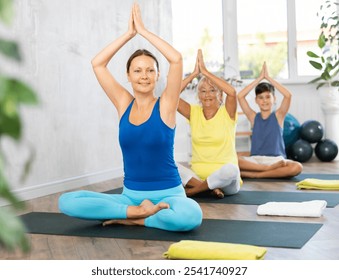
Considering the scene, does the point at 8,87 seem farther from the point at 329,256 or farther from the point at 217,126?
the point at 217,126

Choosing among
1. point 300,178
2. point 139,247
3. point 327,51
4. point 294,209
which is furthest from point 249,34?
point 139,247

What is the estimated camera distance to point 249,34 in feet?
22.0

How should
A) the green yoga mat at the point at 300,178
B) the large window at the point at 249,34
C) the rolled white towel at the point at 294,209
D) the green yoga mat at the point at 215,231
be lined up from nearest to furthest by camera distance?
the green yoga mat at the point at 215,231
the rolled white towel at the point at 294,209
the green yoga mat at the point at 300,178
the large window at the point at 249,34

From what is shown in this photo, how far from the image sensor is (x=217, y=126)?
3.87m

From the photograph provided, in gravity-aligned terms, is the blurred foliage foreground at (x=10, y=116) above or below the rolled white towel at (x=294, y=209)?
above

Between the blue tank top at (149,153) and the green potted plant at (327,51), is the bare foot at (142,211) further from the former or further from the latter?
the green potted plant at (327,51)

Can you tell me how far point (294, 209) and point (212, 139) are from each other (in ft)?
3.55

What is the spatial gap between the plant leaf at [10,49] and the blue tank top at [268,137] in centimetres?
473

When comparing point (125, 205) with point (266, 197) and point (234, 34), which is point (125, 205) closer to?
point (266, 197)

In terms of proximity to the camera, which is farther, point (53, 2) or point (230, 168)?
point (53, 2)

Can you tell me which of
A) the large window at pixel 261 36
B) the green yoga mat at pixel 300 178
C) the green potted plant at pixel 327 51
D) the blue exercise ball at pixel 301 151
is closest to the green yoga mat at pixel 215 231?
the green yoga mat at pixel 300 178

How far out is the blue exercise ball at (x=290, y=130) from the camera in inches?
233
